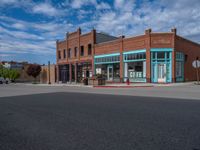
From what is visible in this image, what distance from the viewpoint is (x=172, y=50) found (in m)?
27.0

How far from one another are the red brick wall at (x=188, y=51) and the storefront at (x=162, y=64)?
224 cm

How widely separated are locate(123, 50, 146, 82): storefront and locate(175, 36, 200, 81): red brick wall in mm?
5372

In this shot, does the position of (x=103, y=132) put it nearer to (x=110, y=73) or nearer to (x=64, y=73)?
(x=110, y=73)

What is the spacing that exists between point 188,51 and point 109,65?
1377 centimetres

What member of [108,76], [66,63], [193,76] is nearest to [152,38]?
[108,76]

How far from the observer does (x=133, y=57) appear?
97.6 feet


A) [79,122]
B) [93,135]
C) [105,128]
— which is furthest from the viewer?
[79,122]

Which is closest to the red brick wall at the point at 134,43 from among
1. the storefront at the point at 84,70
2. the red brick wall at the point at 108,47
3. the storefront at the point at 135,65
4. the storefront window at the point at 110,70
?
the storefront at the point at 135,65

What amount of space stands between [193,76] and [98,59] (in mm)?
17829

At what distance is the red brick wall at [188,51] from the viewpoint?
28.7m

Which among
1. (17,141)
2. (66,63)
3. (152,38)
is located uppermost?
(152,38)

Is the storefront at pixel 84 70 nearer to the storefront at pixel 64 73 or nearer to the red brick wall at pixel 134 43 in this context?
the storefront at pixel 64 73

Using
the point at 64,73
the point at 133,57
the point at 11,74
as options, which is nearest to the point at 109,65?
the point at 133,57

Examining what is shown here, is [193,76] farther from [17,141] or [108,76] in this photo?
[17,141]
